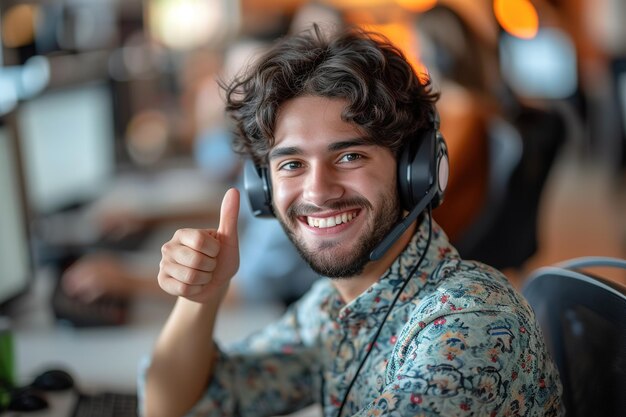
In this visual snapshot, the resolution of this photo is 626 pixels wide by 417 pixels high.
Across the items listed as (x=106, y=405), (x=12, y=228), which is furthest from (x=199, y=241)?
(x=12, y=228)

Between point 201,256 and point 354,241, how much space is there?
20 centimetres

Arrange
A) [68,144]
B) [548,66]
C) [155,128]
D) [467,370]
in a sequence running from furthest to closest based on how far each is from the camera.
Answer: [548,66]
[155,128]
[68,144]
[467,370]

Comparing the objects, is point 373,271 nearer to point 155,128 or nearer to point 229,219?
point 229,219

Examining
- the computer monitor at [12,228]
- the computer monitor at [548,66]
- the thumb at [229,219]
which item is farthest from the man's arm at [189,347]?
the computer monitor at [548,66]

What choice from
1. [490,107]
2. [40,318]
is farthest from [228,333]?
[490,107]

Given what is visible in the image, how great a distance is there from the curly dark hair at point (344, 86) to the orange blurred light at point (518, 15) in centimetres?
106

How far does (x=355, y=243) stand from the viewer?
108 centimetres

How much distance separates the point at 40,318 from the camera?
1975 mm

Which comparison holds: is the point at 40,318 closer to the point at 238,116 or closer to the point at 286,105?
the point at 238,116

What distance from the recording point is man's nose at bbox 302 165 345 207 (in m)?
1.06

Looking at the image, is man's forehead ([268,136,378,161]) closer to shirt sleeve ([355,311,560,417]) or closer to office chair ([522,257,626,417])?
shirt sleeve ([355,311,560,417])

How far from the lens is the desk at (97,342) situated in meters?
1.59

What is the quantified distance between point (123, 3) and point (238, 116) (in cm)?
398

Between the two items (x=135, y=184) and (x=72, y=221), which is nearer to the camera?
(x=72, y=221)
